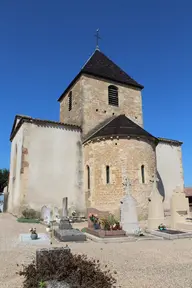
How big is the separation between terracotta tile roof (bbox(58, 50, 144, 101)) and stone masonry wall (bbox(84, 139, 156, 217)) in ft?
23.7

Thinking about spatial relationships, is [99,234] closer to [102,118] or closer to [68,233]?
[68,233]

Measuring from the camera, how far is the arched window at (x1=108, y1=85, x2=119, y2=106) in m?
20.1

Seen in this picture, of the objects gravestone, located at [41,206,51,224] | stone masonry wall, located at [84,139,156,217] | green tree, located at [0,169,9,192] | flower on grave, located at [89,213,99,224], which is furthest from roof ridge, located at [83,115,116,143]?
green tree, located at [0,169,9,192]

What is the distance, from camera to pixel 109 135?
50.0ft

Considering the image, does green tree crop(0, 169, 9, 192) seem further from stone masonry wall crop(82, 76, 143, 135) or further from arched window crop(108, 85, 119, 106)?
arched window crop(108, 85, 119, 106)

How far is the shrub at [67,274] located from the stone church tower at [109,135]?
10.9 m

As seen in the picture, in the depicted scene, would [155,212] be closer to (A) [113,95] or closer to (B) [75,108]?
(B) [75,108]

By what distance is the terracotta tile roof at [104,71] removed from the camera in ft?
65.3

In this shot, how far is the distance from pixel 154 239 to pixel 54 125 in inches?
431

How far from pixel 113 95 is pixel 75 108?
362 cm

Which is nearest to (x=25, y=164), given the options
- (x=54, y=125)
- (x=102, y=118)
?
(x=54, y=125)

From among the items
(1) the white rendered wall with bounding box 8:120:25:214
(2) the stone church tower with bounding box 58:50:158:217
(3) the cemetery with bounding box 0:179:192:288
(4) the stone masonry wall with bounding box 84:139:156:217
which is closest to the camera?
(3) the cemetery with bounding box 0:179:192:288

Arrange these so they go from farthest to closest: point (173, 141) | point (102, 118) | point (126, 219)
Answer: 1. point (173, 141)
2. point (102, 118)
3. point (126, 219)

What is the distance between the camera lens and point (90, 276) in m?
3.46
